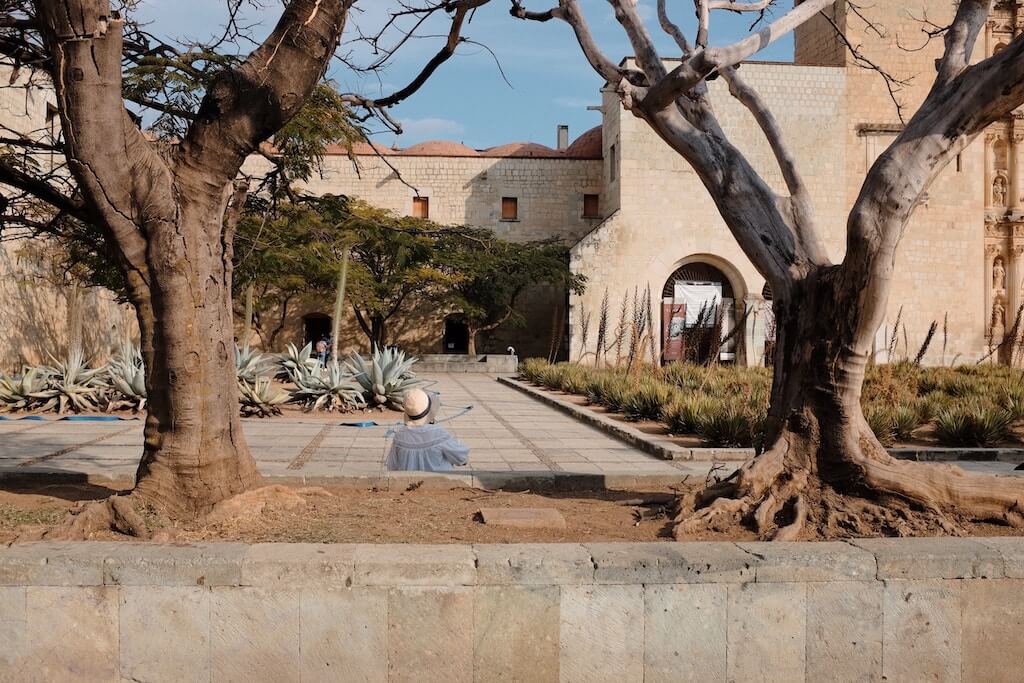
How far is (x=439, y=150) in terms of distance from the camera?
34844mm

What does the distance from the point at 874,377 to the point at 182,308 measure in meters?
12.6

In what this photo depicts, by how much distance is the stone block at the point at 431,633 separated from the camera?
11.1 ft

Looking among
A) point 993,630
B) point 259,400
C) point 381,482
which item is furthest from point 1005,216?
point 993,630

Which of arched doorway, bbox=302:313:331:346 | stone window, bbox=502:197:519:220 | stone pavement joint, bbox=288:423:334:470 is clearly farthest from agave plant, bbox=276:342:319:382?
stone window, bbox=502:197:519:220

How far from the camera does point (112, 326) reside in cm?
3002

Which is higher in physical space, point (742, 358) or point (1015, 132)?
point (1015, 132)

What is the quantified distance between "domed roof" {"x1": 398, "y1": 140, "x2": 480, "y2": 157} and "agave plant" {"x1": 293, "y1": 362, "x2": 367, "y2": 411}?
70.2 ft

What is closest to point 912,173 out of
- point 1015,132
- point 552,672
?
point 552,672

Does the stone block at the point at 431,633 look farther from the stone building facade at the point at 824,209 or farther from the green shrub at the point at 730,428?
the stone building facade at the point at 824,209

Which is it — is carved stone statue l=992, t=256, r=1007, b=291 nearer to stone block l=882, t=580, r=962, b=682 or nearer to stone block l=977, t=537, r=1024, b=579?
stone block l=977, t=537, r=1024, b=579

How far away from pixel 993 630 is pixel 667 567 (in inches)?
56.3

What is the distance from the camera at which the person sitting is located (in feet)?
22.4

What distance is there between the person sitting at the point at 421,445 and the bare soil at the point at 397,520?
106cm

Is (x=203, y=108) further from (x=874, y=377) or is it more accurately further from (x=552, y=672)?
(x=874, y=377)
